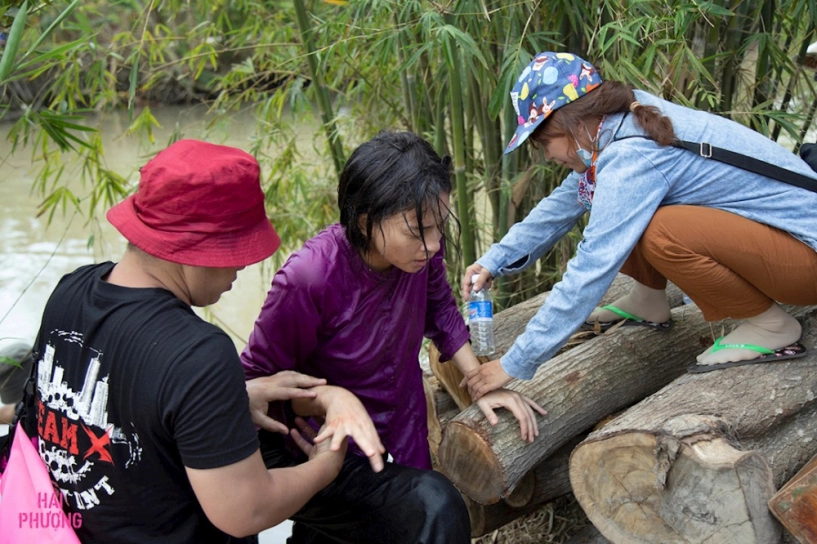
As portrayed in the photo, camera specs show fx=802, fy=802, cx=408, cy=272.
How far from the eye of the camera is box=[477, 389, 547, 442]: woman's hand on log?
1.99 meters

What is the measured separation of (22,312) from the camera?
17.7 feet

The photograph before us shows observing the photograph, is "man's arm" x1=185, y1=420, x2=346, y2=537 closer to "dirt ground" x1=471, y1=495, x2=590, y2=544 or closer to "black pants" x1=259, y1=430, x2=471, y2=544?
"black pants" x1=259, y1=430, x2=471, y2=544

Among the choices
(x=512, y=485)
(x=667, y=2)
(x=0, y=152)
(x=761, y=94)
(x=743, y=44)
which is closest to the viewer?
(x=512, y=485)

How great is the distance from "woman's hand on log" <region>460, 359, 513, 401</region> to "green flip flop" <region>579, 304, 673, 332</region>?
544 mm

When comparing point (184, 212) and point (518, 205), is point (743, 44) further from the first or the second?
point (184, 212)

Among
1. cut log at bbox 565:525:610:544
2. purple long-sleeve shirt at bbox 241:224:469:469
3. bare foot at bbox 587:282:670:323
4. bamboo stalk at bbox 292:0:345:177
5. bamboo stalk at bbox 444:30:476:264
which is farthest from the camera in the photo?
bamboo stalk at bbox 292:0:345:177

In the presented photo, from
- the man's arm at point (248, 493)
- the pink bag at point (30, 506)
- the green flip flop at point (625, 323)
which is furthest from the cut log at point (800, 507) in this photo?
the pink bag at point (30, 506)

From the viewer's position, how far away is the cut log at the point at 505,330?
7.86ft

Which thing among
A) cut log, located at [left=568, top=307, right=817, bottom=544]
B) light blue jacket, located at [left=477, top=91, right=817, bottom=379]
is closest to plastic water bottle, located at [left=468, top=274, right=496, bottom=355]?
light blue jacket, located at [left=477, top=91, right=817, bottom=379]

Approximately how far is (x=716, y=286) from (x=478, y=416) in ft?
2.31

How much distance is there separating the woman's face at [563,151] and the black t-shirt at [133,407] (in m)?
1.11

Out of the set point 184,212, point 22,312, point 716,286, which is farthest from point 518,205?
point 22,312

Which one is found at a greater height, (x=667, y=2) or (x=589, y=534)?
(x=667, y=2)

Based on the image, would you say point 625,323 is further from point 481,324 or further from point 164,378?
point 164,378
